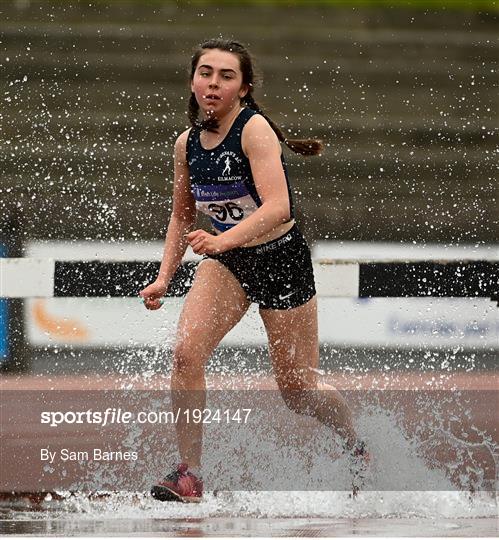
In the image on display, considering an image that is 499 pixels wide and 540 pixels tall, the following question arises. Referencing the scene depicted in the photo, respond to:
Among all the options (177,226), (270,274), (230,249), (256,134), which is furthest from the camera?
(177,226)

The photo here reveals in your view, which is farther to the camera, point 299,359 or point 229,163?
point 299,359

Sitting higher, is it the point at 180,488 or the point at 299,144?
the point at 299,144

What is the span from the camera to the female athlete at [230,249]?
489 cm

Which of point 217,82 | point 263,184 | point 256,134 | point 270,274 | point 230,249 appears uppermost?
point 217,82

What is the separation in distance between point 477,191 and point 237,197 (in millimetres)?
5727

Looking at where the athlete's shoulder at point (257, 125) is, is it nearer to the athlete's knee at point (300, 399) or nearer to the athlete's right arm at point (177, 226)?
the athlete's right arm at point (177, 226)

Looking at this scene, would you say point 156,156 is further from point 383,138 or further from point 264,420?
point 264,420

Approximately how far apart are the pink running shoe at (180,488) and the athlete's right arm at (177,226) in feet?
1.80

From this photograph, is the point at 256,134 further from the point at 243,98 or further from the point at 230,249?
the point at 230,249

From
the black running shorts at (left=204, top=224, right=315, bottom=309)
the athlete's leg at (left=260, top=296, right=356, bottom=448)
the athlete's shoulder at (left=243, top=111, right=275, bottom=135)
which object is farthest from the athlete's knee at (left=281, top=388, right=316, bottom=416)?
the athlete's shoulder at (left=243, top=111, right=275, bottom=135)

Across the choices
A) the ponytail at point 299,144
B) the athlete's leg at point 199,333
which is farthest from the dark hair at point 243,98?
the athlete's leg at point 199,333

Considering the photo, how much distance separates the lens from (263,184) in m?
4.82

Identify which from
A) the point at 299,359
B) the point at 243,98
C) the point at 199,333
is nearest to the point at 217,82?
the point at 243,98

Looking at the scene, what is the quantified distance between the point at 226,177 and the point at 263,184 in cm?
16
